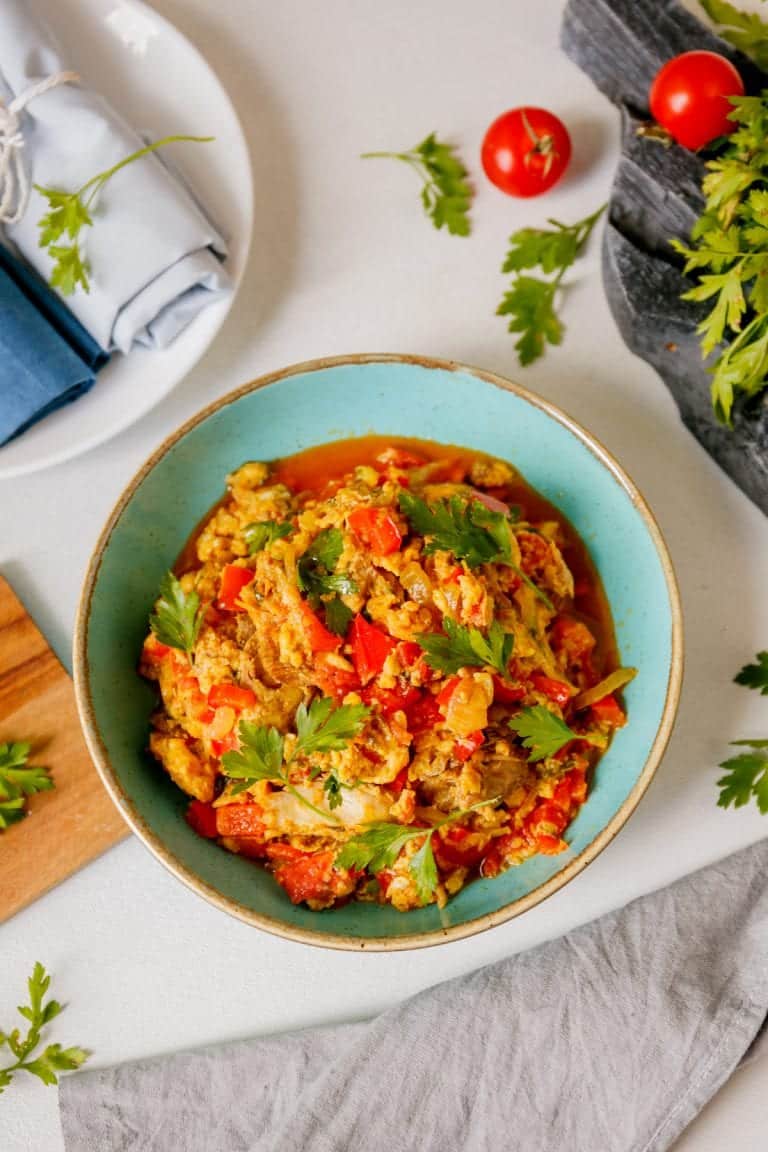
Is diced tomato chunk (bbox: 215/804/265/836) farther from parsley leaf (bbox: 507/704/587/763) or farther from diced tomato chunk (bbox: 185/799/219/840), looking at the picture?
Result: parsley leaf (bbox: 507/704/587/763)

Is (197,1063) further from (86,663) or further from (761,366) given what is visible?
(761,366)

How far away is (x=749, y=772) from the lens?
312 cm

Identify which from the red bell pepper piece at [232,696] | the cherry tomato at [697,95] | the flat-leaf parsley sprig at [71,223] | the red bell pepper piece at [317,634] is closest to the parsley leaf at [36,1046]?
the red bell pepper piece at [232,696]

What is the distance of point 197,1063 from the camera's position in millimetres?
3189

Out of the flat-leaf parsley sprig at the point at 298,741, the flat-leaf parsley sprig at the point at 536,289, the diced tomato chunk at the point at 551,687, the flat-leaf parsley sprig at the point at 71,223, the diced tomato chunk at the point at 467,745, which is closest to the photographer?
the flat-leaf parsley sprig at the point at 298,741

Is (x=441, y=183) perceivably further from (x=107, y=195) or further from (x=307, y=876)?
(x=307, y=876)

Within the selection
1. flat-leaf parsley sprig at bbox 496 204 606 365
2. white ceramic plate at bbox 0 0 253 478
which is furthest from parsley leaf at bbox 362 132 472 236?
white ceramic plate at bbox 0 0 253 478

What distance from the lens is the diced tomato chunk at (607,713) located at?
116 inches

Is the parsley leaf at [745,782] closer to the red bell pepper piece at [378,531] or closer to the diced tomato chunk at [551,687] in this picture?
the diced tomato chunk at [551,687]

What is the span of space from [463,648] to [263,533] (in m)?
0.68

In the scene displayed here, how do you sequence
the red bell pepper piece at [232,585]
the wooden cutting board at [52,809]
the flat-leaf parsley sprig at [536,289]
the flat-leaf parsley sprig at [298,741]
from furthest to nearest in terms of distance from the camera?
the flat-leaf parsley sprig at [536,289], the wooden cutting board at [52,809], the red bell pepper piece at [232,585], the flat-leaf parsley sprig at [298,741]

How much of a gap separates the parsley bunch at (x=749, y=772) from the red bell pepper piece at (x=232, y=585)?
4.84ft

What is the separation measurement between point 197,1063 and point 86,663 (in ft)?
4.15

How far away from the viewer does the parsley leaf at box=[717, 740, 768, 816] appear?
3.10 m
